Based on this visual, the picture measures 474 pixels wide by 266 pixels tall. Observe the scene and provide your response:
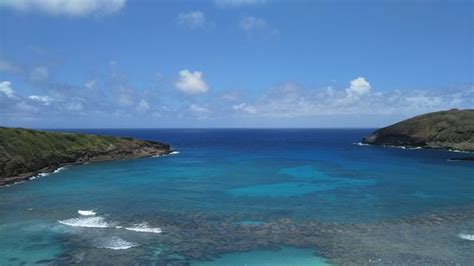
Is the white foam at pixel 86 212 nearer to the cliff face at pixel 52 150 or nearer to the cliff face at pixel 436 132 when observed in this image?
the cliff face at pixel 52 150

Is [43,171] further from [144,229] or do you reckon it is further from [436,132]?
[436,132]

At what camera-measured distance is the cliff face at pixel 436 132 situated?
6004 inches

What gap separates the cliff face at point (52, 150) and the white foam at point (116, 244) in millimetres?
43867

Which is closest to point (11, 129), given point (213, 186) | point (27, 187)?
point (27, 187)

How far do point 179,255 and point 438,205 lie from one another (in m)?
35.1

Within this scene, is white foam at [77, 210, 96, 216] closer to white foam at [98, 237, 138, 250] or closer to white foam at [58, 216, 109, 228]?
white foam at [58, 216, 109, 228]

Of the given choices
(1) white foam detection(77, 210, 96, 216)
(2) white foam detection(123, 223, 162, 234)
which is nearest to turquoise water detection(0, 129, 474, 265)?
(2) white foam detection(123, 223, 162, 234)

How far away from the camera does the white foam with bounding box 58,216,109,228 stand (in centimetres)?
4456

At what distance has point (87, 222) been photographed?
151 ft

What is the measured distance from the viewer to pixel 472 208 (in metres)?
52.4

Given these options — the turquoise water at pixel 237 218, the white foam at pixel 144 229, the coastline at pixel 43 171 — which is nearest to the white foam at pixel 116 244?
the turquoise water at pixel 237 218

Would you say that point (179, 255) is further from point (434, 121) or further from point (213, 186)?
point (434, 121)

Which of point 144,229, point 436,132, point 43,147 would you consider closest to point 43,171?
point 43,147

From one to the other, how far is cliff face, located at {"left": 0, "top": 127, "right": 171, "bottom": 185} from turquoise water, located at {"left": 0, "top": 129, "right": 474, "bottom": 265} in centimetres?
705
